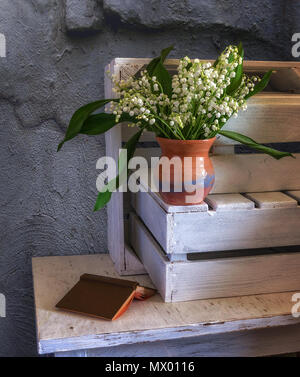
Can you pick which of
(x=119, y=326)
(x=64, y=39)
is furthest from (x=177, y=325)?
(x=64, y=39)

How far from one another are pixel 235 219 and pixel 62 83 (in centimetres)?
70

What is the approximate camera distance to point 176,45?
145cm

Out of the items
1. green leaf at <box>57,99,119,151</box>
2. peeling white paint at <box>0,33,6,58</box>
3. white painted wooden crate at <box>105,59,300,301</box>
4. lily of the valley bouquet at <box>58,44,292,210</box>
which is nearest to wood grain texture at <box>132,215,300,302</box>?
white painted wooden crate at <box>105,59,300,301</box>

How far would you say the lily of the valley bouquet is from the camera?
0.99m

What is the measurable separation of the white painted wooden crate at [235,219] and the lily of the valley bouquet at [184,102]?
0.12m

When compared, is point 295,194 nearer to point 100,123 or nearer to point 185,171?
point 185,171

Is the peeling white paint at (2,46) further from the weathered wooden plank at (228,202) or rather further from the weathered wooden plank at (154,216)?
the weathered wooden plank at (228,202)

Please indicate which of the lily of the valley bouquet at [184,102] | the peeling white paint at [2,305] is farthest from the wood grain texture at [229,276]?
the peeling white paint at [2,305]

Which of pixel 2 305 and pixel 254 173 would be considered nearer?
pixel 254 173

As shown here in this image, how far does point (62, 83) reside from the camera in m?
1.39

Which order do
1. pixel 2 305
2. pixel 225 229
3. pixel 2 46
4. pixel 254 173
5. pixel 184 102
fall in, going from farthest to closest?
pixel 2 305
pixel 2 46
pixel 254 173
pixel 225 229
pixel 184 102

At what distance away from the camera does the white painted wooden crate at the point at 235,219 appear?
1.10m

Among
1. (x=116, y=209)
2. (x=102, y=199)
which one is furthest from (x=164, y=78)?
(x=116, y=209)
